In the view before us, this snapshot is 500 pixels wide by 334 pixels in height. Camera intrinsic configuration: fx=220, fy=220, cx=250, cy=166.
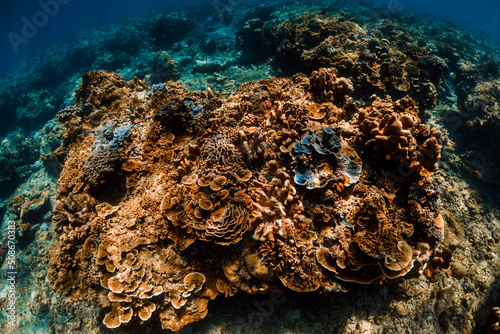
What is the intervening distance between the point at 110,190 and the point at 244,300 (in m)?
4.07

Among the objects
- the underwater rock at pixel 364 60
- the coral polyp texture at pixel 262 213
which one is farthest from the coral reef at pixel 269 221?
the underwater rock at pixel 364 60

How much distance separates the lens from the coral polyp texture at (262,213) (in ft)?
11.7

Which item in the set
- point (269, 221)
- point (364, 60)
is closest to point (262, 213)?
point (269, 221)

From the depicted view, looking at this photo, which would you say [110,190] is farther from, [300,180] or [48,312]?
[48,312]

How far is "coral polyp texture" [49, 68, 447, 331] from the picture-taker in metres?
3.57

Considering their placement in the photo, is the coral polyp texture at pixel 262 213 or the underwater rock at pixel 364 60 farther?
the underwater rock at pixel 364 60

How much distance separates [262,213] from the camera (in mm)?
3775

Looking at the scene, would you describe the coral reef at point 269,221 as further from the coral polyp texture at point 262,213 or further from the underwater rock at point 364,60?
the underwater rock at point 364,60

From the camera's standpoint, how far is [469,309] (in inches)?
175

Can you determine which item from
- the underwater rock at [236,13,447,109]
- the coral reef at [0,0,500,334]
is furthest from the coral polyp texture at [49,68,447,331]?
the underwater rock at [236,13,447,109]

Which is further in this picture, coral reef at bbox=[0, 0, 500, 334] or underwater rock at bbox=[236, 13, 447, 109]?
underwater rock at bbox=[236, 13, 447, 109]

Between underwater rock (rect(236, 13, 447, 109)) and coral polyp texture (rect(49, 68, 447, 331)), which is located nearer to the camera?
coral polyp texture (rect(49, 68, 447, 331))

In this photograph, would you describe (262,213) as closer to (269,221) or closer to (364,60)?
(269,221)

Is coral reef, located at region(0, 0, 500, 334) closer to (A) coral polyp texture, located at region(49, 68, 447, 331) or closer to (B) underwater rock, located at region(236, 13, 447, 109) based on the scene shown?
(A) coral polyp texture, located at region(49, 68, 447, 331)
